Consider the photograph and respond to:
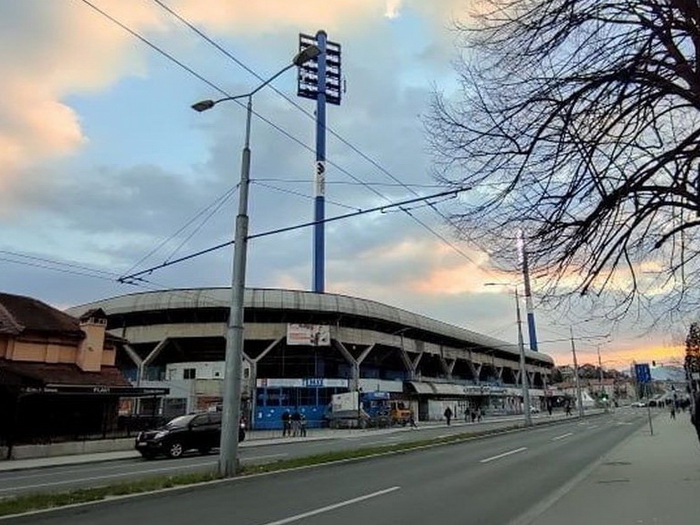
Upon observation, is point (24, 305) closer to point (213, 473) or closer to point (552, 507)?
point (213, 473)

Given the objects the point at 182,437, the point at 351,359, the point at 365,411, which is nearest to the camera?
the point at 182,437

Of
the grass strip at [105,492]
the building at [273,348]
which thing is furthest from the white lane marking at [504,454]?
the building at [273,348]

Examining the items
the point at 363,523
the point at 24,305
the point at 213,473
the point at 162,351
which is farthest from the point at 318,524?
the point at 162,351

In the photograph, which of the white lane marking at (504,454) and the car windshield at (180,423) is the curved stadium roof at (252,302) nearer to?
the car windshield at (180,423)

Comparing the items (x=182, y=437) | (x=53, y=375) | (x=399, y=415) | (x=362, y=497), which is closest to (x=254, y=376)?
(x=399, y=415)

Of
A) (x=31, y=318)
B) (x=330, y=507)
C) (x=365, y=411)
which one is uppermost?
(x=31, y=318)

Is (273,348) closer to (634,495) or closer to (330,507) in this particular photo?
(330,507)

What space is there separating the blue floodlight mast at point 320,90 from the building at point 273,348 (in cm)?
920

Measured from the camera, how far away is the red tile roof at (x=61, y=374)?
27.3 m

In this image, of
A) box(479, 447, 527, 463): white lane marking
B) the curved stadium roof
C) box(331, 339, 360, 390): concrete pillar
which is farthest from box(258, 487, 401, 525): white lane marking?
box(331, 339, 360, 390): concrete pillar

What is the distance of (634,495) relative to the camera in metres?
10.8

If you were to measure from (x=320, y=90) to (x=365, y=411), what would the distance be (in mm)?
43182

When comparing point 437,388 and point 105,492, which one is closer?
point 105,492

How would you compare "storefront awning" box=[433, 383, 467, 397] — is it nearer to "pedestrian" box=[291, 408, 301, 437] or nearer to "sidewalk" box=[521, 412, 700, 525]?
"pedestrian" box=[291, 408, 301, 437]
